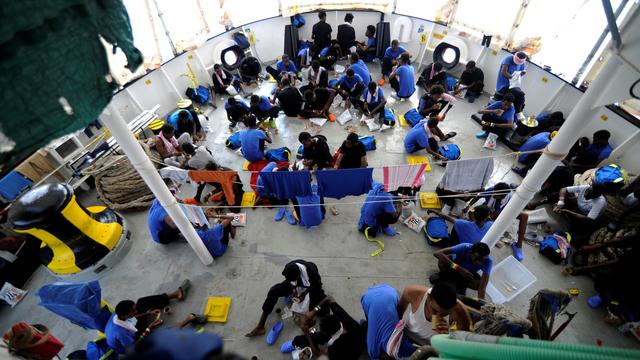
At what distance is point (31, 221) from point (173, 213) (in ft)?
7.38

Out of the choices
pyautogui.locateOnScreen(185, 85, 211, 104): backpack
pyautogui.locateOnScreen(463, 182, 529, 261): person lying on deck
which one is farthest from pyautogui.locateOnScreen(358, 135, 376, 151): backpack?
pyautogui.locateOnScreen(185, 85, 211, 104): backpack

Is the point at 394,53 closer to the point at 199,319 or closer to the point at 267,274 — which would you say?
the point at 267,274

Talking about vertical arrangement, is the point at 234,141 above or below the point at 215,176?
below

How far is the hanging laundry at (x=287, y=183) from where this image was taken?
4.82 m

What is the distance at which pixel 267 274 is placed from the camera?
510 cm

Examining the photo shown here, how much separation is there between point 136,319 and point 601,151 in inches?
346

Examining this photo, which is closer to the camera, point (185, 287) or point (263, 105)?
point (185, 287)

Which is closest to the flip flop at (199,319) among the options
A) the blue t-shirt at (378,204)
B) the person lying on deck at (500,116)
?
the blue t-shirt at (378,204)

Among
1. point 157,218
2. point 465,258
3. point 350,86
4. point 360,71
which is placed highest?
point 360,71

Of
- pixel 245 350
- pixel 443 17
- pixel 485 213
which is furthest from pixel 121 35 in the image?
pixel 443 17

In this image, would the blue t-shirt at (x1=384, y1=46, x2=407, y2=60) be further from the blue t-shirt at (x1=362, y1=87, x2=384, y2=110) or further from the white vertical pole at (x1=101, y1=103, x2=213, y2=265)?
the white vertical pole at (x1=101, y1=103, x2=213, y2=265)

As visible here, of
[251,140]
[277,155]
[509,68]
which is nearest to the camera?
[251,140]

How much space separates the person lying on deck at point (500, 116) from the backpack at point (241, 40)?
7.67 m

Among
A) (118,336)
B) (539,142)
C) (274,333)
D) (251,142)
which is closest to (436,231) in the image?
(539,142)
